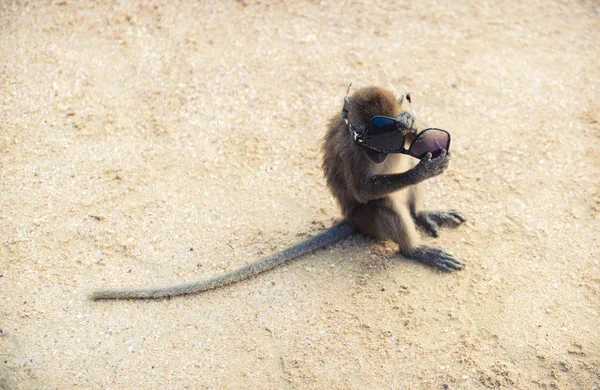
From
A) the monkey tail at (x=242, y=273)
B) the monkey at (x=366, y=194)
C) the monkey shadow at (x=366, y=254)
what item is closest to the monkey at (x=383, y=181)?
the monkey at (x=366, y=194)

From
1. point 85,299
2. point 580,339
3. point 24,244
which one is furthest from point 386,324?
point 24,244

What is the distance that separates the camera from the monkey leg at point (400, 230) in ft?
17.5

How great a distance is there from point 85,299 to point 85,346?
502 mm

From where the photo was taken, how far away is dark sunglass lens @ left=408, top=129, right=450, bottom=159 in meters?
4.94

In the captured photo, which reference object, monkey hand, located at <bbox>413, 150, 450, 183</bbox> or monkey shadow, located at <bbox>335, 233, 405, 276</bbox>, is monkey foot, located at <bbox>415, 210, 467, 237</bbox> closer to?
monkey shadow, located at <bbox>335, 233, 405, 276</bbox>

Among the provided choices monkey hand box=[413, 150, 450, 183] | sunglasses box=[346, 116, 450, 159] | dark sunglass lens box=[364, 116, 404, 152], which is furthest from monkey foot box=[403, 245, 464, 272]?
dark sunglass lens box=[364, 116, 404, 152]

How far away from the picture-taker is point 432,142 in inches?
195

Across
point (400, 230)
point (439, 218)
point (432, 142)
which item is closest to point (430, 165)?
point (432, 142)

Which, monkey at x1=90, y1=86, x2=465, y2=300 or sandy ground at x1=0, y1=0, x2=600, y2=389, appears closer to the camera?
sandy ground at x1=0, y1=0, x2=600, y2=389

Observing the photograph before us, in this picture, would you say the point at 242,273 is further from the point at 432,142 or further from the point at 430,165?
the point at 432,142

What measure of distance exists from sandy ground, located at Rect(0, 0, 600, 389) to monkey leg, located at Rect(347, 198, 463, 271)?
0.36 feet

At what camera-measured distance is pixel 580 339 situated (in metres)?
4.73

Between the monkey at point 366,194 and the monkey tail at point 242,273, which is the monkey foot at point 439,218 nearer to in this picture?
the monkey at point 366,194

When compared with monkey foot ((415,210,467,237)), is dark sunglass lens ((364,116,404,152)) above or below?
above
